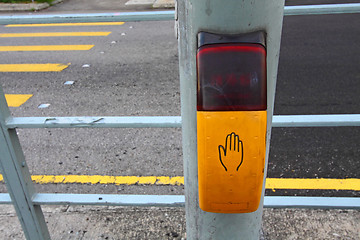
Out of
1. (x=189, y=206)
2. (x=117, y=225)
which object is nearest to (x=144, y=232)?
(x=117, y=225)

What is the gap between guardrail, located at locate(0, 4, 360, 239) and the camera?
136 cm

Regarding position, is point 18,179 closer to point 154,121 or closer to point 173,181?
point 154,121

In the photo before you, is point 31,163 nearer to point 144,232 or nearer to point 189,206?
point 144,232

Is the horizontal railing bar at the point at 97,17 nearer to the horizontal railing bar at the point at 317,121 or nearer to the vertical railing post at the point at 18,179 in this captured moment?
the vertical railing post at the point at 18,179

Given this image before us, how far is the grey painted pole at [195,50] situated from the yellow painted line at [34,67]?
5.15 m

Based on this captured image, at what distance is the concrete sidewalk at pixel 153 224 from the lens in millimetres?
2213

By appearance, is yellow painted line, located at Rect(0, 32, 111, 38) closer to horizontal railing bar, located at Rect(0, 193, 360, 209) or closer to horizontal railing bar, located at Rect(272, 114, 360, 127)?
horizontal railing bar, located at Rect(0, 193, 360, 209)

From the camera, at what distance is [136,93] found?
15.1ft

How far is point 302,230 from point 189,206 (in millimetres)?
1453

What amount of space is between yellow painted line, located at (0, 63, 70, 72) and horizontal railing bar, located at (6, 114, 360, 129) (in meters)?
4.41

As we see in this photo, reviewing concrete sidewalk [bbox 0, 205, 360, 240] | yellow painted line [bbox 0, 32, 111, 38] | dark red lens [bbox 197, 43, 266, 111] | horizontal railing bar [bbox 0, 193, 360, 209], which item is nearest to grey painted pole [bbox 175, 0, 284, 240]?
dark red lens [bbox 197, 43, 266, 111]

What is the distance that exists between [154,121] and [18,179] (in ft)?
2.52

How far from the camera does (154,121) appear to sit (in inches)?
57.2

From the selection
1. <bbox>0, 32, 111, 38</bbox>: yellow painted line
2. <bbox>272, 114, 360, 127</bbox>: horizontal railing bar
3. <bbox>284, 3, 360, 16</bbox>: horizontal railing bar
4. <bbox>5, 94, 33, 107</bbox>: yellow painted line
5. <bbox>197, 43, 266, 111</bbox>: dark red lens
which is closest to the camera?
<bbox>197, 43, 266, 111</bbox>: dark red lens
